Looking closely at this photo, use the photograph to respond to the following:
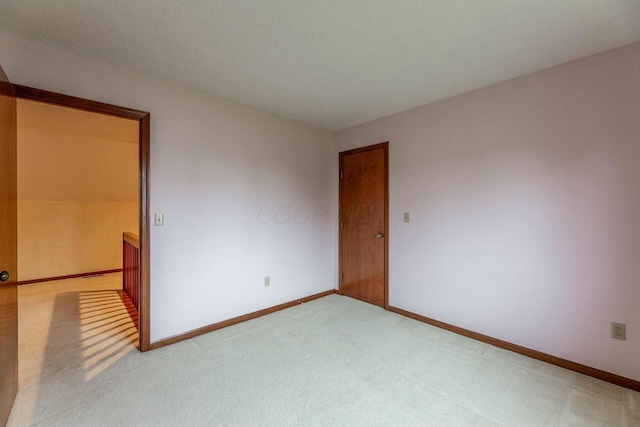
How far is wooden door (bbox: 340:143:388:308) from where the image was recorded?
3.41 m

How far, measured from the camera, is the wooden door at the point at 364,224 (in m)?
3.41

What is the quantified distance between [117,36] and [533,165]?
328 cm

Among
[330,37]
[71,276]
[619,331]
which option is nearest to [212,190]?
[330,37]

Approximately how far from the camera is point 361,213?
3674 millimetres

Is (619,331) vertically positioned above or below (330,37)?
below

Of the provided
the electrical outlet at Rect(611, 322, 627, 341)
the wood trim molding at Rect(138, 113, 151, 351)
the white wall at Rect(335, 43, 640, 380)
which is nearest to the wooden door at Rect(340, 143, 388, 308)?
the white wall at Rect(335, 43, 640, 380)

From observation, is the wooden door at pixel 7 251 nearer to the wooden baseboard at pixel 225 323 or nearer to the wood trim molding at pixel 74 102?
the wood trim molding at pixel 74 102

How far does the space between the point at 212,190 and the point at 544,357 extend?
10.8 ft

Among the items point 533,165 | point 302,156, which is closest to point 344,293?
point 302,156

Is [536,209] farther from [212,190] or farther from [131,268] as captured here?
[131,268]

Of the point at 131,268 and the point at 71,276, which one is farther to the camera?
the point at 71,276

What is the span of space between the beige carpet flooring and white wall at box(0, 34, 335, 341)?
488mm

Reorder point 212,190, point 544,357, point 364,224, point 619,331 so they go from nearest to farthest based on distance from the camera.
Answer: point 619,331
point 544,357
point 212,190
point 364,224

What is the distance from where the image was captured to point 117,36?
1823mm
